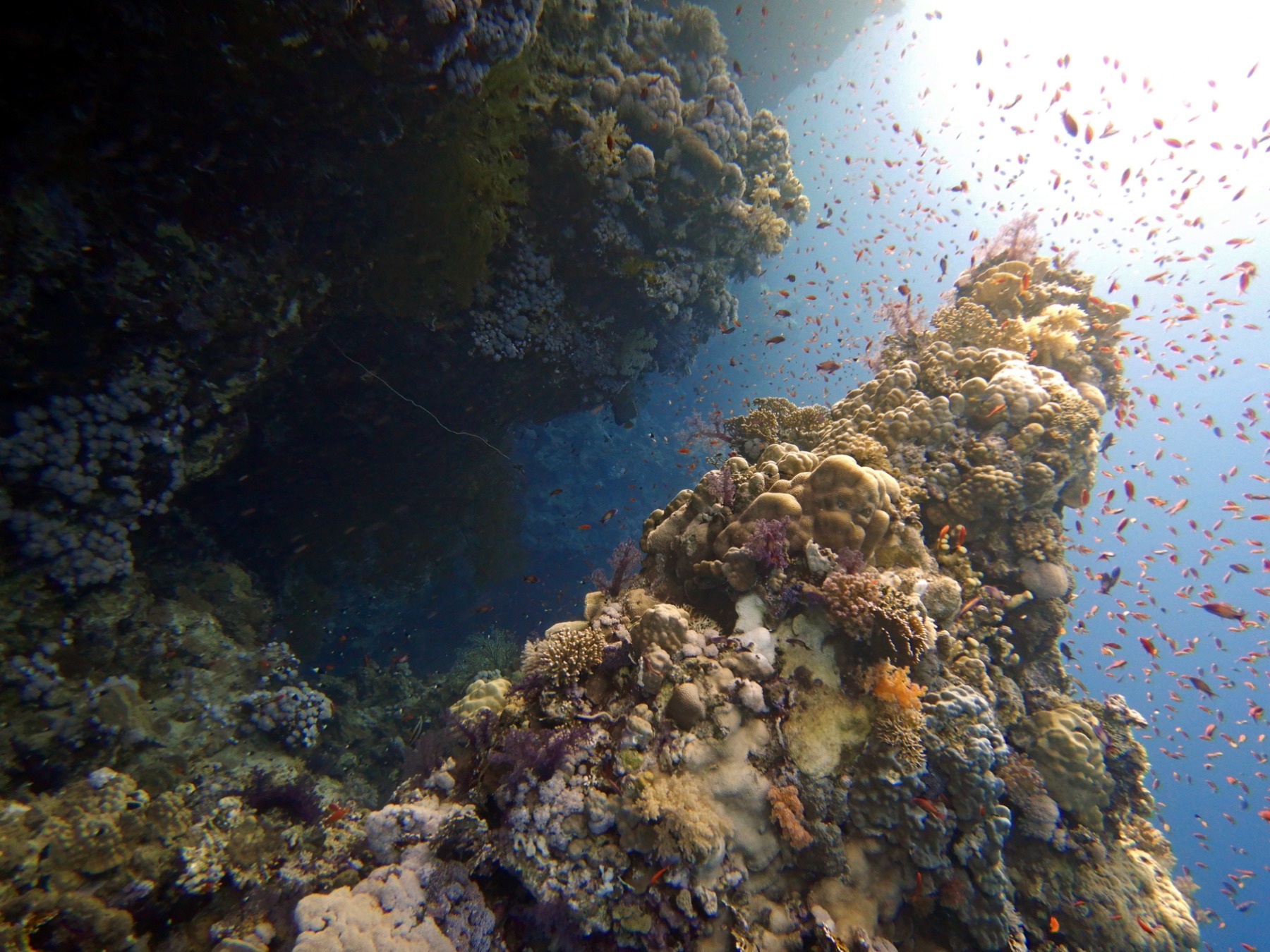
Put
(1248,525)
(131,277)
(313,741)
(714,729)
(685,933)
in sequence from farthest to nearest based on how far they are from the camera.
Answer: (1248,525) → (313,741) → (131,277) → (714,729) → (685,933)

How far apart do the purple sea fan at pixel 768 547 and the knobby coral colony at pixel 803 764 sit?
0.07 feet

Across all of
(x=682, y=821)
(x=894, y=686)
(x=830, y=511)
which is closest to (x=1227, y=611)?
(x=894, y=686)

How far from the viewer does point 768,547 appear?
4676mm

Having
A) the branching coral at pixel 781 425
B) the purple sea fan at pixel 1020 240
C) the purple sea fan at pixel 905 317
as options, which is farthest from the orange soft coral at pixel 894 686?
the purple sea fan at pixel 1020 240

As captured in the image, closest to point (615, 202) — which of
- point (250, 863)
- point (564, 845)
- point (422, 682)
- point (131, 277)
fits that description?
point (131, 277)

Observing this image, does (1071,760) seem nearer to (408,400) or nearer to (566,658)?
(566,658)

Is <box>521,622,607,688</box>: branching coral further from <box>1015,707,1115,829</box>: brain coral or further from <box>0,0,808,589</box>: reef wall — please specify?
<box>0,0,808,589</box>: reef wall

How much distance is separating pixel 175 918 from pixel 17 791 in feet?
7.74

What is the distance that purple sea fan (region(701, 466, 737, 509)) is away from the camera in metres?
5.46

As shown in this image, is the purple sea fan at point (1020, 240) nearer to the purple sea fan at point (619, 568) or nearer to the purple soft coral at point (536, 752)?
the purple sea fan at point (619, 568)

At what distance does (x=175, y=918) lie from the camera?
490cm

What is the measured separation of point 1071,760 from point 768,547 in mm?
4323

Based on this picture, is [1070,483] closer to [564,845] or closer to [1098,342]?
[1098,342]

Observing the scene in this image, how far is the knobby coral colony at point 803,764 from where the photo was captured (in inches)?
137
